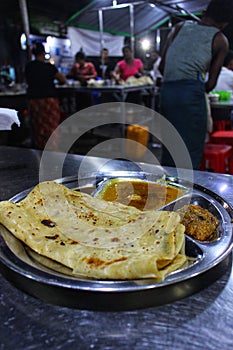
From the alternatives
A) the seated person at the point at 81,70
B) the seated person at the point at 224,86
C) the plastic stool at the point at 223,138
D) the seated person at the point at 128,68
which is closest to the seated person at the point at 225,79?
the seated person at the point at 224,86

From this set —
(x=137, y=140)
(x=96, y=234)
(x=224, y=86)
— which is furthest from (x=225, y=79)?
(x=96, y=234)

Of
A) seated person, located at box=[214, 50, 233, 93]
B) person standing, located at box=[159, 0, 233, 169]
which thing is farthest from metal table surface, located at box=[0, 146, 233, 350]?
seated person, located at box=[214, 50, 233, 93]

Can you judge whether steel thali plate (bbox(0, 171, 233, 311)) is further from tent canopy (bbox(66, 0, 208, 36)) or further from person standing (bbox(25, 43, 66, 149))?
tent canopy (bbox(66, 0, 208, 36))

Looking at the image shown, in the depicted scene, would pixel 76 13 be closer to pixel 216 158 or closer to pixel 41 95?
pixel 41 95

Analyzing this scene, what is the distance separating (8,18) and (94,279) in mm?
10612

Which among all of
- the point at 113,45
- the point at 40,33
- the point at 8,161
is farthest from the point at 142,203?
the point at 113,45

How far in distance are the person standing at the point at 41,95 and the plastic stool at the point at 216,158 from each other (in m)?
2.73

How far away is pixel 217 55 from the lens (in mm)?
2689

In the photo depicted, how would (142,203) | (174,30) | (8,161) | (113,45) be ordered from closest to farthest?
(142,203)
(8,161)
(174,30)
(113,45)

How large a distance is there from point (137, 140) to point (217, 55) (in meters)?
2.61

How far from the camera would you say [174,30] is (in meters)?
2.91

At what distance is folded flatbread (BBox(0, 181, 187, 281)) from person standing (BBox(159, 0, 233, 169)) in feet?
6.68

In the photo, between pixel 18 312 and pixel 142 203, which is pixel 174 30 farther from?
pixel 18 312

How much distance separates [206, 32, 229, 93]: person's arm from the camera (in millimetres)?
2607
